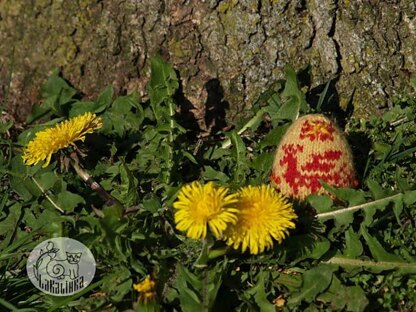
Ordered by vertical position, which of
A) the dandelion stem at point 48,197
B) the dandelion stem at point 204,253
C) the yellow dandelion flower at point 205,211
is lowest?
the dandelion stem at point 204,253

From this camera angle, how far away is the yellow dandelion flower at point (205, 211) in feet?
8.97

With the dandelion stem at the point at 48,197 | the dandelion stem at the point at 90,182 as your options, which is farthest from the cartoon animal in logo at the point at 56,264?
the dandelion stem at the point at 90,182

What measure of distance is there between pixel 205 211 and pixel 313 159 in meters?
0.64

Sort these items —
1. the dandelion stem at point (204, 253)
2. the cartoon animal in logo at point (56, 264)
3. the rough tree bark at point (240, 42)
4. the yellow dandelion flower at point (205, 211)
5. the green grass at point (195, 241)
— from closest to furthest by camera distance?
the yellow dandelion flower at point (205, 211), the dandelion stem at point (204, 253), the green grass at point (195, 241), the cartoon animal in logo at point (56, 264), the rough tree bark at point (240, 42)

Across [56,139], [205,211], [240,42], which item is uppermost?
[240,42]

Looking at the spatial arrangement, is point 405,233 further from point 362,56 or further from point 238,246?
point 362,56

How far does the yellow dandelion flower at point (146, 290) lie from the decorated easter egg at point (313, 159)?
726mm

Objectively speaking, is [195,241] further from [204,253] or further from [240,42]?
[240,42]

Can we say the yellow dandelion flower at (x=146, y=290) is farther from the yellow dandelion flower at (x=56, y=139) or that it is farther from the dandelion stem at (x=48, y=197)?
the yellow dandelion flower at (x=56, y=139)

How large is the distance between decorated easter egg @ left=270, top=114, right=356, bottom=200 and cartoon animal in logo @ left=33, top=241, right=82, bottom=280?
893 mm

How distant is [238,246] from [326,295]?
396mm

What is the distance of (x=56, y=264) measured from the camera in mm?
3162

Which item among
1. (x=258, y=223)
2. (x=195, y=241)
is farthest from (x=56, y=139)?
(x=258, y=223)

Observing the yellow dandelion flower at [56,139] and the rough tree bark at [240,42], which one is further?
the rough tree bark at [240,42]
